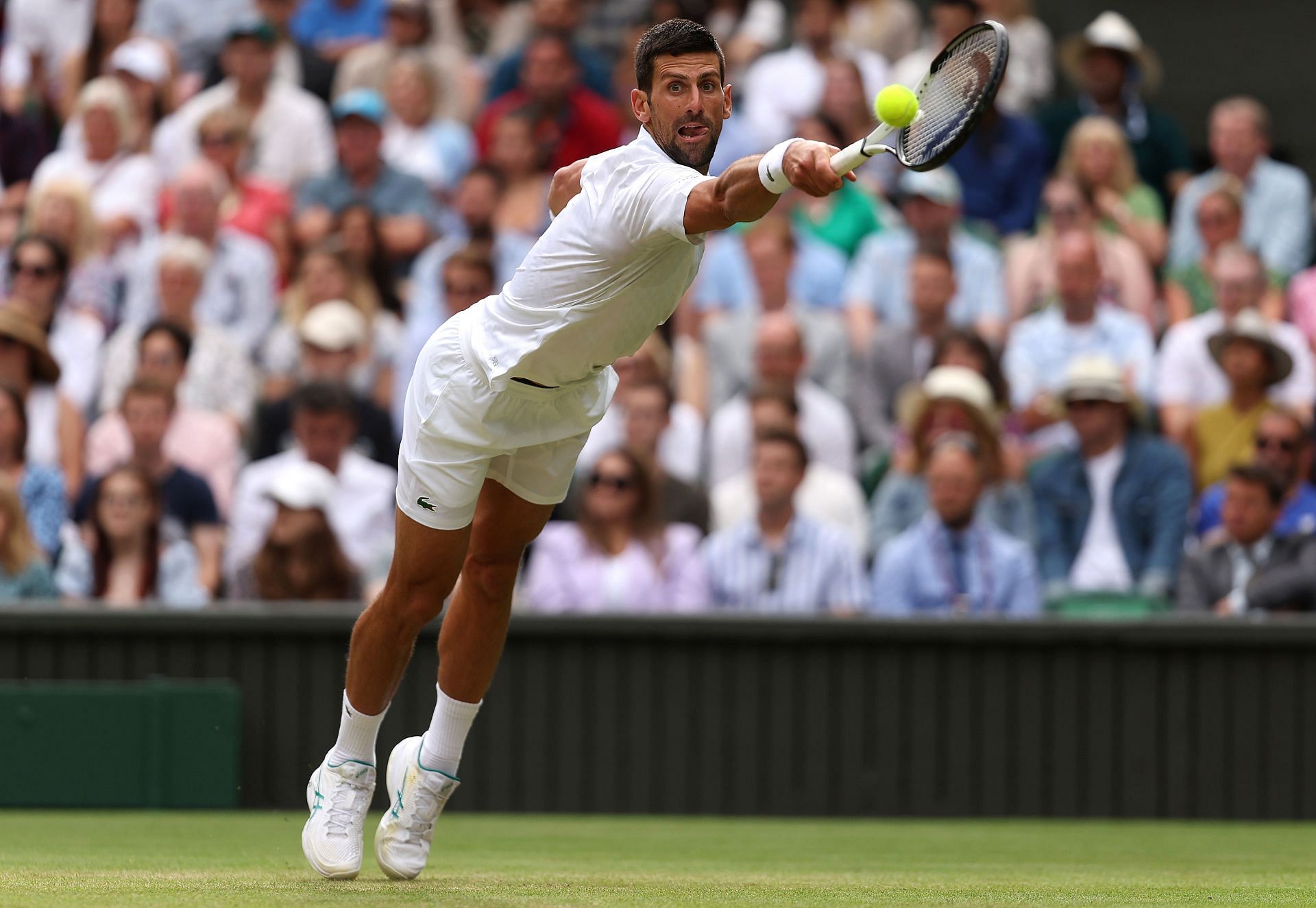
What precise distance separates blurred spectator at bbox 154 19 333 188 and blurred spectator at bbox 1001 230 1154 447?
14.3 ft

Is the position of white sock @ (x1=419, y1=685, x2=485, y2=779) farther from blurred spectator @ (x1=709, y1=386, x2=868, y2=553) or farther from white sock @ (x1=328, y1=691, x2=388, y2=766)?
blurred spectator @ (x1=709, y1=386, x2=868, y2=553)

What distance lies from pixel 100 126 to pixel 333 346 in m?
2.73

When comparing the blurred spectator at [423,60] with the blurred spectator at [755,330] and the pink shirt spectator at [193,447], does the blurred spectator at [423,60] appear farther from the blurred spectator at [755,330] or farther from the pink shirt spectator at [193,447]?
the pink shirt spectator at [193,447]

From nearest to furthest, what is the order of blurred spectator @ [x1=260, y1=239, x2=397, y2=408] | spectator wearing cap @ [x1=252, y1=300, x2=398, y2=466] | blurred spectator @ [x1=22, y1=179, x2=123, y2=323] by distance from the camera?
spectator wearing cap @ [x1=252, y1=300, x2=398, y2=466] → blurred spectator @ [x1=260, y1=239, x2=397, y2=408] → blurred spectator @ [x1=22, y1=179, x2=123, y2=323]

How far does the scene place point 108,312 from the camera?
11.1m

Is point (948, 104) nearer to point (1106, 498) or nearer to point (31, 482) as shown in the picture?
point (1106, 498)

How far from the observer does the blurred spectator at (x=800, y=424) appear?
32.1 feet

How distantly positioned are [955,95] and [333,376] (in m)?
6.32

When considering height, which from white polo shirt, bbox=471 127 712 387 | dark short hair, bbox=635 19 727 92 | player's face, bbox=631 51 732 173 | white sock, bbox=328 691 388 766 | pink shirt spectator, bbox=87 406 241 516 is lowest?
white sock, bbox=328 691 388 766

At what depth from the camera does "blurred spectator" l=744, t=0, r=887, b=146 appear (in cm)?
1204

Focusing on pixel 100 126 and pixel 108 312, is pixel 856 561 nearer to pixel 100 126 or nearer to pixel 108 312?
pixel 108 312

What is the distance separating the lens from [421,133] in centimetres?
1210

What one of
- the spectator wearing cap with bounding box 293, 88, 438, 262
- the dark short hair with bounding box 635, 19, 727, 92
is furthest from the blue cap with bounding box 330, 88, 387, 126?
the dark short hair with bounding box 635, 19, 727, 92

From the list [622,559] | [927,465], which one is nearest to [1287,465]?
[927,465]
